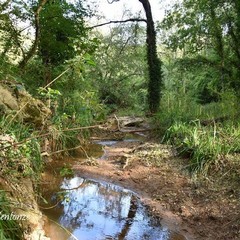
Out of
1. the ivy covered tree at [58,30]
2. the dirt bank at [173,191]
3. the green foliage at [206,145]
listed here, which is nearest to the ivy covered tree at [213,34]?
the ivy covered tree at [58,30]

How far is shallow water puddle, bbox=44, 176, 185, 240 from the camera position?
11.5 feet

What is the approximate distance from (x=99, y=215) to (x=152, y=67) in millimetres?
9314

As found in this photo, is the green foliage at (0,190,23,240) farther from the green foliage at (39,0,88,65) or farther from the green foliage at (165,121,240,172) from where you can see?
the green foliage at (39,0,88,65)

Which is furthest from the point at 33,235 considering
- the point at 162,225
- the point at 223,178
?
the point at 223,178

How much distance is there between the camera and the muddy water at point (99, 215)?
3.44 metres

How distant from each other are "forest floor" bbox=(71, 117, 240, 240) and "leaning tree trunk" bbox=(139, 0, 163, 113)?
549cm

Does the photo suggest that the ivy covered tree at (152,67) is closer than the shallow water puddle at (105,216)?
No

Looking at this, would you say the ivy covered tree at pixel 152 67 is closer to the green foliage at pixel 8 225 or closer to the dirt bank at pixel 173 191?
the dirt bank at pixel 173 191

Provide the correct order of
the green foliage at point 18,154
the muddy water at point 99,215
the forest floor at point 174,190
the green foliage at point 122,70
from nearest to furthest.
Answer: the green foliage at point 18,154, the muddy water at point 99,215, the forest floor at point 174,190, the green foliage at point 122,70

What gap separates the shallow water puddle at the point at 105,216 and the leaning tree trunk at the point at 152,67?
25.9ft

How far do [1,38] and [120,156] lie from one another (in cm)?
402

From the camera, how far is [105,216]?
3.94 metres

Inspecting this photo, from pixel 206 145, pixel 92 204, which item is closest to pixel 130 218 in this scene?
pixel 92 204

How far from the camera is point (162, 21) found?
14.4m
